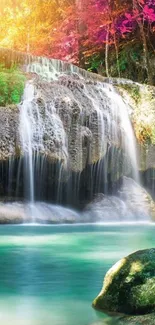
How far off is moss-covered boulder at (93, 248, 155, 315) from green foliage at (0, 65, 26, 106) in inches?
446

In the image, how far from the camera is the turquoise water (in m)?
4.85

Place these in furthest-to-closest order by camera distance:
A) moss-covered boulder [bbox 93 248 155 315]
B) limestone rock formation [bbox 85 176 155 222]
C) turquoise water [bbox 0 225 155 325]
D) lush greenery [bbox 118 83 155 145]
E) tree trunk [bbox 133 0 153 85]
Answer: tree trunk [bbox 133 0 153 85] < lush greenery [bbox 118 83 155 145] < limestone rock formation [bbox 85 176 155 222] < turquoise water [bbox 0 225 155 325] < moss-covered boulder [bbox 93 248 155 315]

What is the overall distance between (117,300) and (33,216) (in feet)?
30.5

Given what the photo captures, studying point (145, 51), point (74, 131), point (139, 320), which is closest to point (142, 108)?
point (74, 131)

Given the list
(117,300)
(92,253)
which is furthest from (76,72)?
(117,300)

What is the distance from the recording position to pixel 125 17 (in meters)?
24.9

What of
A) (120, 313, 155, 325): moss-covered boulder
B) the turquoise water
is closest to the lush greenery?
the turquoise water

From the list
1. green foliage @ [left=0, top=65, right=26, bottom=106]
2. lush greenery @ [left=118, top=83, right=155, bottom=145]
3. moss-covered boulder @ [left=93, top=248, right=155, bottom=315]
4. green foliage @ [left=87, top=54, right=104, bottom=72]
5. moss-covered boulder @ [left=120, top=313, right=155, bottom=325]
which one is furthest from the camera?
green foliage @ [left=87, top=54, right=104, bottom=72]

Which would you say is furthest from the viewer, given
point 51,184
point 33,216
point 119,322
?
point 51,184

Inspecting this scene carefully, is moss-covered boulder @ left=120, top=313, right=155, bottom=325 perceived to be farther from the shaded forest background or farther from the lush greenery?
the shaded forest background

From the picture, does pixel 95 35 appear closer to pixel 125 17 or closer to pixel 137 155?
pixel 125 17

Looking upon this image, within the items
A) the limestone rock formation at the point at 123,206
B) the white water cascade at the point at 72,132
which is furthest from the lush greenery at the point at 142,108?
the limestone rock formation at the point at 123,206

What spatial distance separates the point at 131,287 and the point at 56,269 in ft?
7.63

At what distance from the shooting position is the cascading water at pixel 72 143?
14.8 meters
